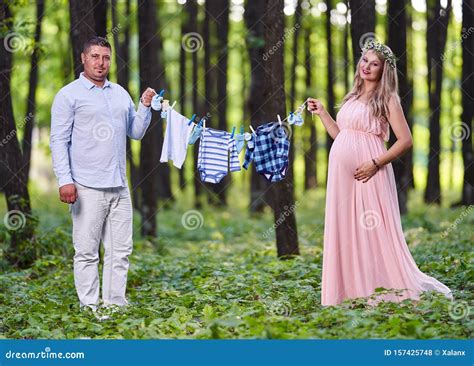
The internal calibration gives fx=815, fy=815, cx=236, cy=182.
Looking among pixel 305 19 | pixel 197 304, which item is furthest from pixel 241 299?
pixel 305 19

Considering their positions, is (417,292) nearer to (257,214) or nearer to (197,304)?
(197,304)

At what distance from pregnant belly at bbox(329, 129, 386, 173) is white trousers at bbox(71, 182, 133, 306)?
2066 mm

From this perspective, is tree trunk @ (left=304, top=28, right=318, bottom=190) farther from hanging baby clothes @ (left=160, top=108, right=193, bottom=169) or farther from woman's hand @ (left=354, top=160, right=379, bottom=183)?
woman's hand @ (left=354, top=160, right=379, bottom=183)

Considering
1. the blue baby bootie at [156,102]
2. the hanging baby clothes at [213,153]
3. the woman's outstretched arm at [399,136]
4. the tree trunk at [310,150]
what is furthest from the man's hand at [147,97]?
the tree trunk at [310,150]

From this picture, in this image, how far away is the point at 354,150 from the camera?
7.38 m

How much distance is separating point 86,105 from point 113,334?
223 cm

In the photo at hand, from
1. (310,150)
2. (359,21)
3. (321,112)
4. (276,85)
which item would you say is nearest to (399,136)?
(321,112)

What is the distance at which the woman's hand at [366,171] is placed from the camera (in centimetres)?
730

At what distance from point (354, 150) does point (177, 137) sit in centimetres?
189

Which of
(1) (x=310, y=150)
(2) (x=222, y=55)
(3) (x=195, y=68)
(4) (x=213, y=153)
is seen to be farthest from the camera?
(1) (x=310, y=150)

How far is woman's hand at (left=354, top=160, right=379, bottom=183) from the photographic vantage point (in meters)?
7.30

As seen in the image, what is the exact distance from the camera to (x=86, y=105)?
7566mm

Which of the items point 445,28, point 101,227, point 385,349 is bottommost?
point 385,349

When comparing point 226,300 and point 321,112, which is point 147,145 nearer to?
point 226,300
